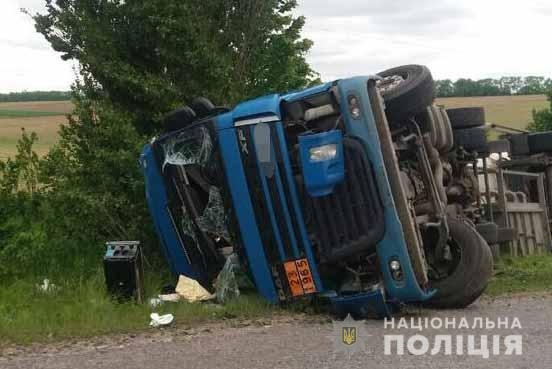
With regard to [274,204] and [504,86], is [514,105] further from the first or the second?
[274,204]

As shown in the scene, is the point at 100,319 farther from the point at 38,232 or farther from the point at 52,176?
the point at 52,176

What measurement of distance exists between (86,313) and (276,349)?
200cm

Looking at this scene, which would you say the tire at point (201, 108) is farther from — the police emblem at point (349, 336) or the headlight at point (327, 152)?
the police emblem at point (349, 336)

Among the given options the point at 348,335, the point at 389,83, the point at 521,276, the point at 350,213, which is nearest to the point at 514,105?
the point at 521,276

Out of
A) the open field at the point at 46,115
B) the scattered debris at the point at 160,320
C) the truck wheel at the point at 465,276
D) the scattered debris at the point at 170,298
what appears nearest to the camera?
the scattered debris at the point at 160,320

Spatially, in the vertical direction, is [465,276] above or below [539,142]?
below

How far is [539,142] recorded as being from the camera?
34.3 ft

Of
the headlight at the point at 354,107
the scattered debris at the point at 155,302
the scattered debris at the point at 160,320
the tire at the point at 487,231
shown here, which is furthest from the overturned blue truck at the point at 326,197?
the tire at the point at 487,231

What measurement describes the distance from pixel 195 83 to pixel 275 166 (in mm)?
3092

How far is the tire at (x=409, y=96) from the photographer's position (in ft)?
19.8

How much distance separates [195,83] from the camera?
27.9 feet

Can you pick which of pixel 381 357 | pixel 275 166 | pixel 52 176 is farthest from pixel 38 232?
pixel 381 357

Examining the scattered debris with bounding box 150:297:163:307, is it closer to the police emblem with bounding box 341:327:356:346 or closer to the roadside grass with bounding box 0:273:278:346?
the roadside grass with bounding box 0:273:278:346

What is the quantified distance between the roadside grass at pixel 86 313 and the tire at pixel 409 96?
6.24 ft
